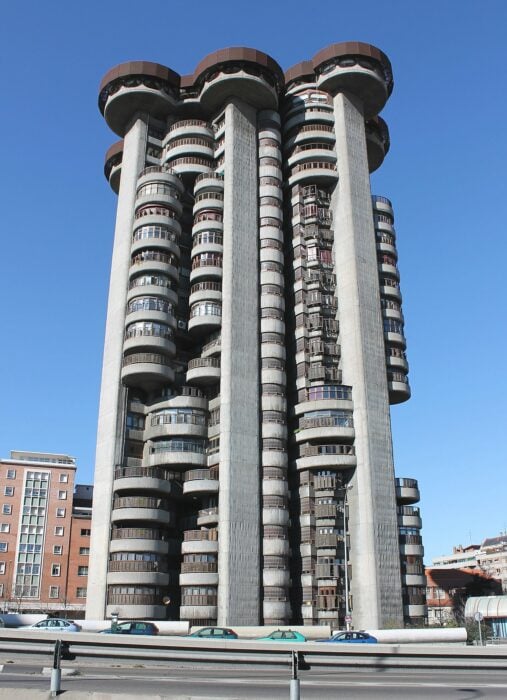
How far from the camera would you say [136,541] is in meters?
65.4

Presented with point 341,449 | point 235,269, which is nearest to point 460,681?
point 341,449

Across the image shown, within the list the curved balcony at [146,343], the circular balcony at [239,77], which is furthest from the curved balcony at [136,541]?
the circular balcony at [239,77]

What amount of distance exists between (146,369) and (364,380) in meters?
22.7

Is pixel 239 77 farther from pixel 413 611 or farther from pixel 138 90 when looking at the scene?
pixel 413 611

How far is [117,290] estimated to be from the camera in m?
78.1

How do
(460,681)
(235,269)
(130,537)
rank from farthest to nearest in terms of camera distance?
(235,269) → (130,537) → (460,681)

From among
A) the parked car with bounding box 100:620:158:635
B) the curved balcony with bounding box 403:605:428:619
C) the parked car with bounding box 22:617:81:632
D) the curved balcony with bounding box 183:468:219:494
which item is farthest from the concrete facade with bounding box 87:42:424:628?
the parked car with bounding box 100:620:158:635

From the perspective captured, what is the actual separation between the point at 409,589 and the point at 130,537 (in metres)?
27.9

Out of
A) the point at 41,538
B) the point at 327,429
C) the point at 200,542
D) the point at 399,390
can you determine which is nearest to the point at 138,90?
the point at 327,429

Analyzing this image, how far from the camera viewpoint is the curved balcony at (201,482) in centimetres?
6775

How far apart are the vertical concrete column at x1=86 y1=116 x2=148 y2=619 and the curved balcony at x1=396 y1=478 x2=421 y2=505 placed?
96.3 ft

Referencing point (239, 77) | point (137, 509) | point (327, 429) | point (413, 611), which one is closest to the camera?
point (137, 509)

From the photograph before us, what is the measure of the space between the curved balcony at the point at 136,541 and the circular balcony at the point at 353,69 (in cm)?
5795

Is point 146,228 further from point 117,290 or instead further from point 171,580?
point 171,580
